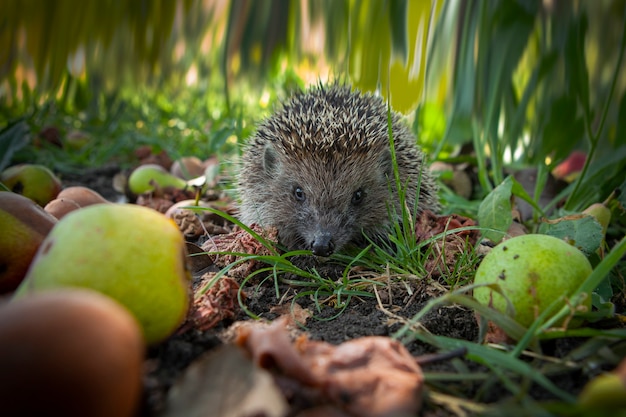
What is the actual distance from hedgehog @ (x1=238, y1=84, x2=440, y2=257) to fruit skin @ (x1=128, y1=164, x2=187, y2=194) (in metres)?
0.71

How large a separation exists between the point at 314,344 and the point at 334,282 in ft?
3.48

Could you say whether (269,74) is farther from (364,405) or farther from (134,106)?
(364,405)

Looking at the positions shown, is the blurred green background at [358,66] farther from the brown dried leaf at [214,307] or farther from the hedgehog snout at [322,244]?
the brown dried leaf at [214,307]

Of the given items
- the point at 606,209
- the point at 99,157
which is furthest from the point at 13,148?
the point at 606,209

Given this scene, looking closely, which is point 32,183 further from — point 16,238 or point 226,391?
point 226,391

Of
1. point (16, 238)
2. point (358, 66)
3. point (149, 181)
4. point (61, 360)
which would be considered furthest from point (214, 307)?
point (358, 66)

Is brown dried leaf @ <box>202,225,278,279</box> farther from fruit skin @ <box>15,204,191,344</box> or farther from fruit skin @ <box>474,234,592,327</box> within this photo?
fruit skin @ <box>474,234,592,327</box>

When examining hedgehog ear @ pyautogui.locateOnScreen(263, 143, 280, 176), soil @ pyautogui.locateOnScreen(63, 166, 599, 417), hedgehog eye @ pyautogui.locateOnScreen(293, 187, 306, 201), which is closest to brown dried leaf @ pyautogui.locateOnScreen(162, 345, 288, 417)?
soil @ pyautogui.locateOnScreen(63, 166, 599, 417)

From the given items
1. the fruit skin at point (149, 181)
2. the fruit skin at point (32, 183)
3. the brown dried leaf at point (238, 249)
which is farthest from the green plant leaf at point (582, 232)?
the fruit skin at point (32, 183)

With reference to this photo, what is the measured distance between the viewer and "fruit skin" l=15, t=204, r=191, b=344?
1339mm

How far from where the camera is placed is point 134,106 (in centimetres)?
725

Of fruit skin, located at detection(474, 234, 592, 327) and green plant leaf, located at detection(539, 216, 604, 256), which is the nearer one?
fruit skin, located at detection(474, 234, 592, 327)

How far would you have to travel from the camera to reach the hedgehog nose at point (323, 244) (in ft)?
9.84

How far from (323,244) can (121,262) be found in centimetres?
177
